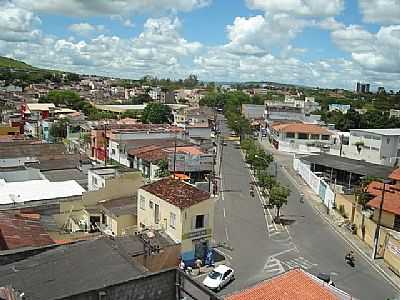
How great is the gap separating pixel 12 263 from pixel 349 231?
21.0 meters

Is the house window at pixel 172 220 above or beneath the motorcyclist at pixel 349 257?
above

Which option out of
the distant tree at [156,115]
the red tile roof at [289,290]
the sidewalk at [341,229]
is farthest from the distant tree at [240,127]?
the red tile roof at [289,290]

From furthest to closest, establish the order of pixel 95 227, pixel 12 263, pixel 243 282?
pixel 95 227
pixel 243 282
pixel 12 263

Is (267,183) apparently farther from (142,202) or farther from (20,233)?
(20,233)

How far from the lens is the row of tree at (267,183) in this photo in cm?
2872

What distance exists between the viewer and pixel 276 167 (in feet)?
158

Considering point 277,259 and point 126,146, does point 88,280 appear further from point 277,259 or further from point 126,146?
point 126,146

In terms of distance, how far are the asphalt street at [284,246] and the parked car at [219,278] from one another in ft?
0.94

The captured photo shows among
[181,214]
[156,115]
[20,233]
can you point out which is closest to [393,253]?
[181,214]

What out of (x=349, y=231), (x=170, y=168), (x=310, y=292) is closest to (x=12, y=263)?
(x=310, y=292)

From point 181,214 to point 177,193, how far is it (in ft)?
5.02

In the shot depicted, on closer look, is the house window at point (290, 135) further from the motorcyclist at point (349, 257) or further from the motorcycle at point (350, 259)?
the motorcycle at point (350, 259)

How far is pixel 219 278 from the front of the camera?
1962 cm

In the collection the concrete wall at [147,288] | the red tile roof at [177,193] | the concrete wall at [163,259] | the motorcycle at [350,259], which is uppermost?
the concrete wall at [147,288]
